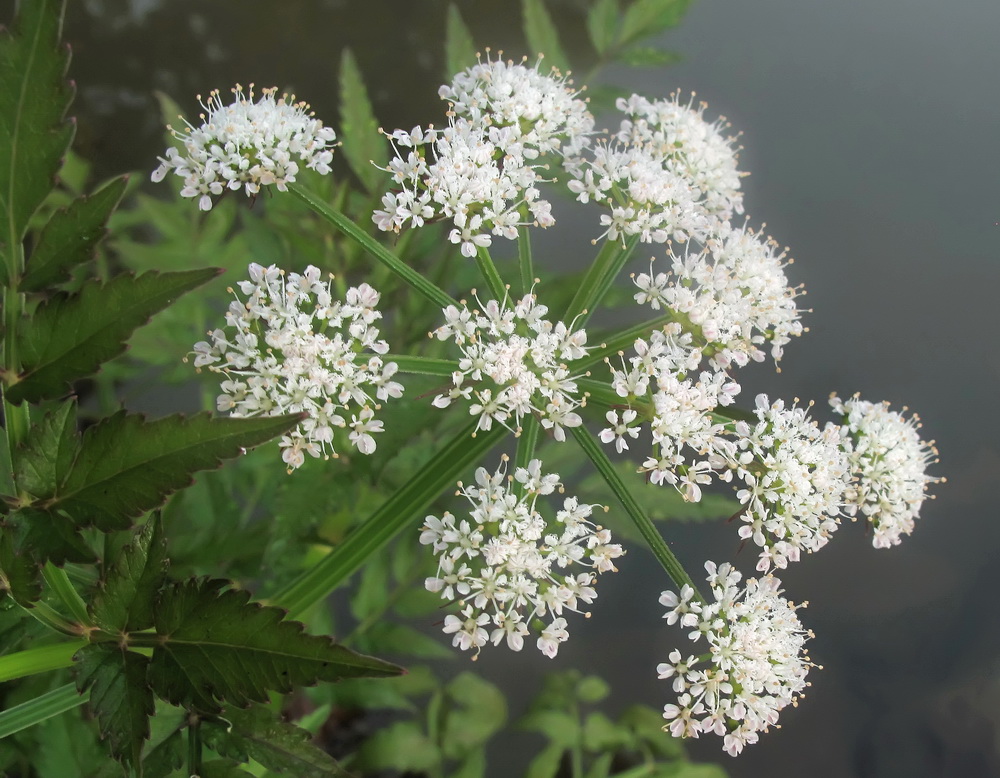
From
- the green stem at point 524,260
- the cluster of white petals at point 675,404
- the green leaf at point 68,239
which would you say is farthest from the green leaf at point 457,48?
the green leaf at point 68,239

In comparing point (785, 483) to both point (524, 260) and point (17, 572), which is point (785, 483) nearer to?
point (524, 260)

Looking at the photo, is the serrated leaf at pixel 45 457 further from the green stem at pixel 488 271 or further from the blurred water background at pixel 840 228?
the blurred water background at pixel 840 228

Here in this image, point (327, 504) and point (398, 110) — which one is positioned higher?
point (398, 110)

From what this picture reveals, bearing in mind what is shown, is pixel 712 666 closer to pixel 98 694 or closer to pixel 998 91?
pixel 98 694

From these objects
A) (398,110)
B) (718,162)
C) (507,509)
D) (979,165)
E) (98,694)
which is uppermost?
(979,165)

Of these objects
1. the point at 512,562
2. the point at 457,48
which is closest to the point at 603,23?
the point at 457,48

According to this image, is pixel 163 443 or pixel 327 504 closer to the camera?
pixel 163 443

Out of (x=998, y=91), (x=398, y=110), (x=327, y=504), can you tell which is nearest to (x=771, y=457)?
(x=327, y=504)
